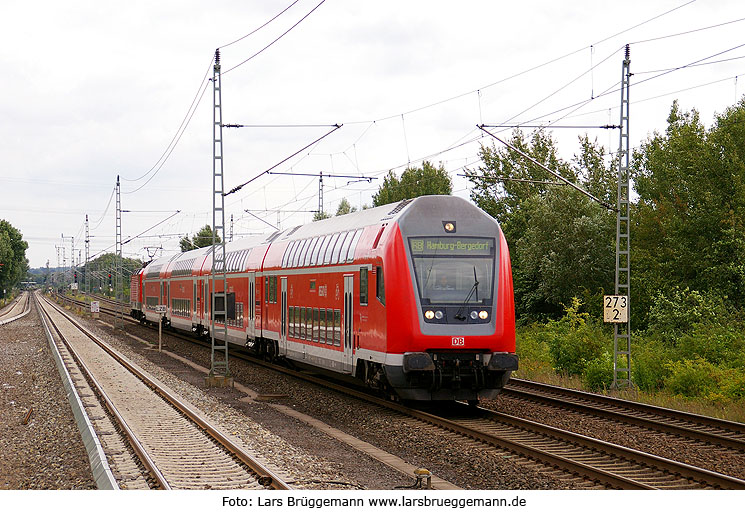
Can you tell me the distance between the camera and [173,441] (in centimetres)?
1399

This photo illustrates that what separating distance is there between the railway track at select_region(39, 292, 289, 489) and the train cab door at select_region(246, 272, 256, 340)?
4.96 metres

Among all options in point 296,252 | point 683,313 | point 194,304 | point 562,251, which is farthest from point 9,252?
point 683,313

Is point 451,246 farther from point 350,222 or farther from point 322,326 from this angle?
point 322,326

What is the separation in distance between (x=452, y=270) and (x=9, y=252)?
311 feet

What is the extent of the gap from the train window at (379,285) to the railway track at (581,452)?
236 centimetres

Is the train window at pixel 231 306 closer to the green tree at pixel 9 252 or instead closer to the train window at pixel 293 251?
the train window at pixel 293 251

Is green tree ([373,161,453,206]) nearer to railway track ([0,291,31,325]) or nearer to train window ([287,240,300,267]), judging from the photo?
railway track ([0,291,31,325])

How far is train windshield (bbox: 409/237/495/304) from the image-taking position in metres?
16.3

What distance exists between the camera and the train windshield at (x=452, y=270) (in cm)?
1628

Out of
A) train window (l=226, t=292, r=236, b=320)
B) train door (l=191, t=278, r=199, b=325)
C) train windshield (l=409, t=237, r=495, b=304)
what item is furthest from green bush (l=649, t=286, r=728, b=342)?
train door (l=191, t=278, r=199, b=325)

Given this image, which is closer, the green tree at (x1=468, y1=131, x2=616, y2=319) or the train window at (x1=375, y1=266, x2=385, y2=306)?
the train window at (x1=375, y1=266, x2=385, y2=306)

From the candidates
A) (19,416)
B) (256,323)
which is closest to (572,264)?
(256,323)

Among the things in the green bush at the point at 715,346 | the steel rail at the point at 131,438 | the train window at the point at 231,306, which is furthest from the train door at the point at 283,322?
the green bush at the point at 715,346

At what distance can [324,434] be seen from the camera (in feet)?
50.3
